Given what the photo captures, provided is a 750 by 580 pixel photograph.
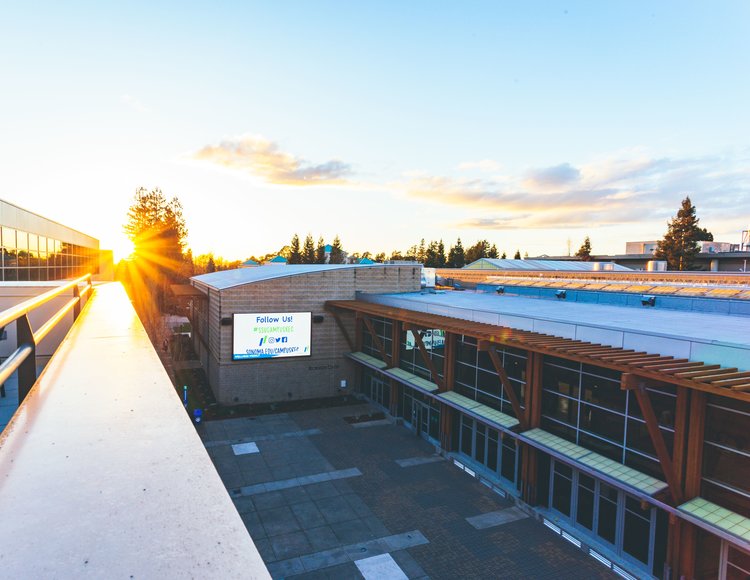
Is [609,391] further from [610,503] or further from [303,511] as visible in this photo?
[303,511]

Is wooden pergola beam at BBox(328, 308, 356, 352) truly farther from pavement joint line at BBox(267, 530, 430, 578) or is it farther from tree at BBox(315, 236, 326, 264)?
tree at BBox(315, 236, 326, 264)

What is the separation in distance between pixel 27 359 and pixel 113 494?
137 centimetres

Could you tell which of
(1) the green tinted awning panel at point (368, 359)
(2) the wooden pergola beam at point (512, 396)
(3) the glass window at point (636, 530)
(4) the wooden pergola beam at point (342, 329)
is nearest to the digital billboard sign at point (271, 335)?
(4) the wooden pergola beam at point (342, 329)

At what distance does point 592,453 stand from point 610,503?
1353mm

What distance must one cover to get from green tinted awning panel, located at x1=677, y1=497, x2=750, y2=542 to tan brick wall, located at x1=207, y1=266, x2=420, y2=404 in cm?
1892

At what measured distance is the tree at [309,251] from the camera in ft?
292

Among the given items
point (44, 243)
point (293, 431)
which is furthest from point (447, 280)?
point (44, 243)

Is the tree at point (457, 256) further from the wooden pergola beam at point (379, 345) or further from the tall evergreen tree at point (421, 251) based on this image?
the wooden pergola beam at point (379, 345)

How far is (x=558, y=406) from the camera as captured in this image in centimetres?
1452

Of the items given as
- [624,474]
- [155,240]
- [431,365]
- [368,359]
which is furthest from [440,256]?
[624,474]

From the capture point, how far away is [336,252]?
9069 cm

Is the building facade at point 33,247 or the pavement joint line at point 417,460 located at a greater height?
the building facade at point 33,247

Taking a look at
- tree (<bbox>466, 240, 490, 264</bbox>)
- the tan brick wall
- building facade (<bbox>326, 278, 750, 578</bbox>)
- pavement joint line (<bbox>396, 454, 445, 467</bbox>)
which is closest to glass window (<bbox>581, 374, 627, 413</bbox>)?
building facade (<bbox>326, 278, 750, 578</bbox>)

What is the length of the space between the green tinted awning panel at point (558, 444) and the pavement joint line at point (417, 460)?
17.0ft
